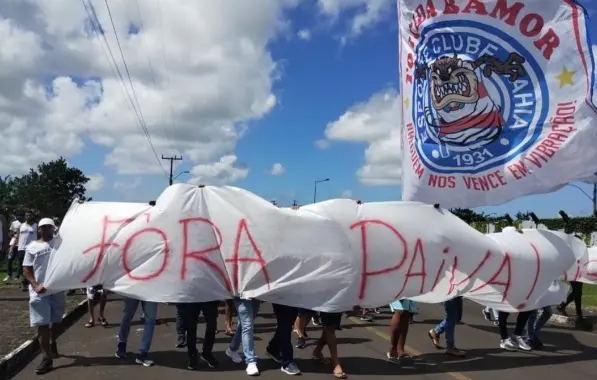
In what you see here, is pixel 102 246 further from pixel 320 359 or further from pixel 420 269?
pixel 420 269

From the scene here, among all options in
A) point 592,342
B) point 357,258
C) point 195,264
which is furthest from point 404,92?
point 592,342

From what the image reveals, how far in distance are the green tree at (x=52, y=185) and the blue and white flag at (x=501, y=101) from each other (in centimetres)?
6324

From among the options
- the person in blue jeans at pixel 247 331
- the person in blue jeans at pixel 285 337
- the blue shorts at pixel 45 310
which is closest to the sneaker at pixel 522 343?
the person in blue jeans at pixel 285 337

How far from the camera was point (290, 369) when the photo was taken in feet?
23.2

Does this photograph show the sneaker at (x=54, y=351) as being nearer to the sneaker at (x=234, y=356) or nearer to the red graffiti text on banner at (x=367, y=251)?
the sneaker at (x=234, y=356)

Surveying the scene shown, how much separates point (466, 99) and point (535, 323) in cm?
367

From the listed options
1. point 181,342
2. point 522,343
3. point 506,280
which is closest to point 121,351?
point 181,342

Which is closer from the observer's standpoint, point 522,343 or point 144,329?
point 144,329

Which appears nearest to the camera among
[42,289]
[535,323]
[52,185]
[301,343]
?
[42,289]

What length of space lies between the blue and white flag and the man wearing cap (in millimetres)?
4721

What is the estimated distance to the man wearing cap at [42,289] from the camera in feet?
22.3

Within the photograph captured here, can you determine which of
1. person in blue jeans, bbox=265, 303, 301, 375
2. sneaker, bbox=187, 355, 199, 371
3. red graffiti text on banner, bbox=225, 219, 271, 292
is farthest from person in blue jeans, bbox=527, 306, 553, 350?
sneaker, bbox=187, 355, 199, 371

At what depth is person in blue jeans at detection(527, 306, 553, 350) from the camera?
902 cm

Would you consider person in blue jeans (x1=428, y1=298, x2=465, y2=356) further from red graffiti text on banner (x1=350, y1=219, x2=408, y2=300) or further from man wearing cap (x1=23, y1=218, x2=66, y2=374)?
man wearing cap (x1=23, y1=218, x2=66, y2=374)
